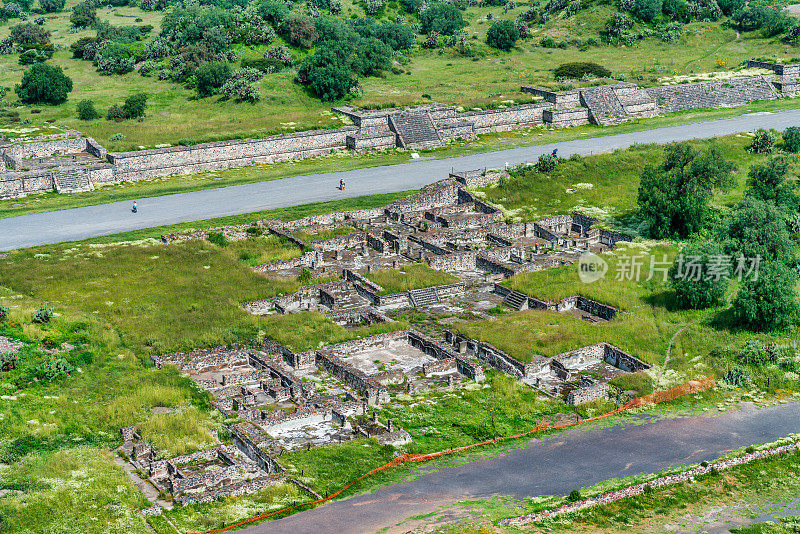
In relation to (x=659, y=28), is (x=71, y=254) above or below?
below

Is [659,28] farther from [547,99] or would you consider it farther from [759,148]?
[759,148]

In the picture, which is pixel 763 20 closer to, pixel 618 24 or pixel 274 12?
pixel 618 24

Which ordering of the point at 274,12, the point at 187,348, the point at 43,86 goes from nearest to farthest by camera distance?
the point at 187,348
the point at 43,86
the point at 274,12

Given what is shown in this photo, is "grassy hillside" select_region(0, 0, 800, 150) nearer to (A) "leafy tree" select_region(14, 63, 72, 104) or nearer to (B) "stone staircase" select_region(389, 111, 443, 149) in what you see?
(A) "leafy tree" select_region(14, 63, 72, 104)

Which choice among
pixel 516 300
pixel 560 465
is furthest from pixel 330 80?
pixel 560 465

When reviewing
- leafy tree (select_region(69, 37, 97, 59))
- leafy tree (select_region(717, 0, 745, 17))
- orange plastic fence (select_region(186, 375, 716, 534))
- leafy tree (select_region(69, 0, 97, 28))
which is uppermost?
leafy tree (select_region(717, 0, 745, 17))

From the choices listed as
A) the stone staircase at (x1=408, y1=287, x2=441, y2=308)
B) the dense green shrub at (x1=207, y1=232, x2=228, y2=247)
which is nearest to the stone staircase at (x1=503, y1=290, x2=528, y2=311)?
the stone staircase at (x1=408, y1=287, x2=441, y2=308)

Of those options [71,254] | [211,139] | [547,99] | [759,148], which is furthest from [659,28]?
[71,254]
